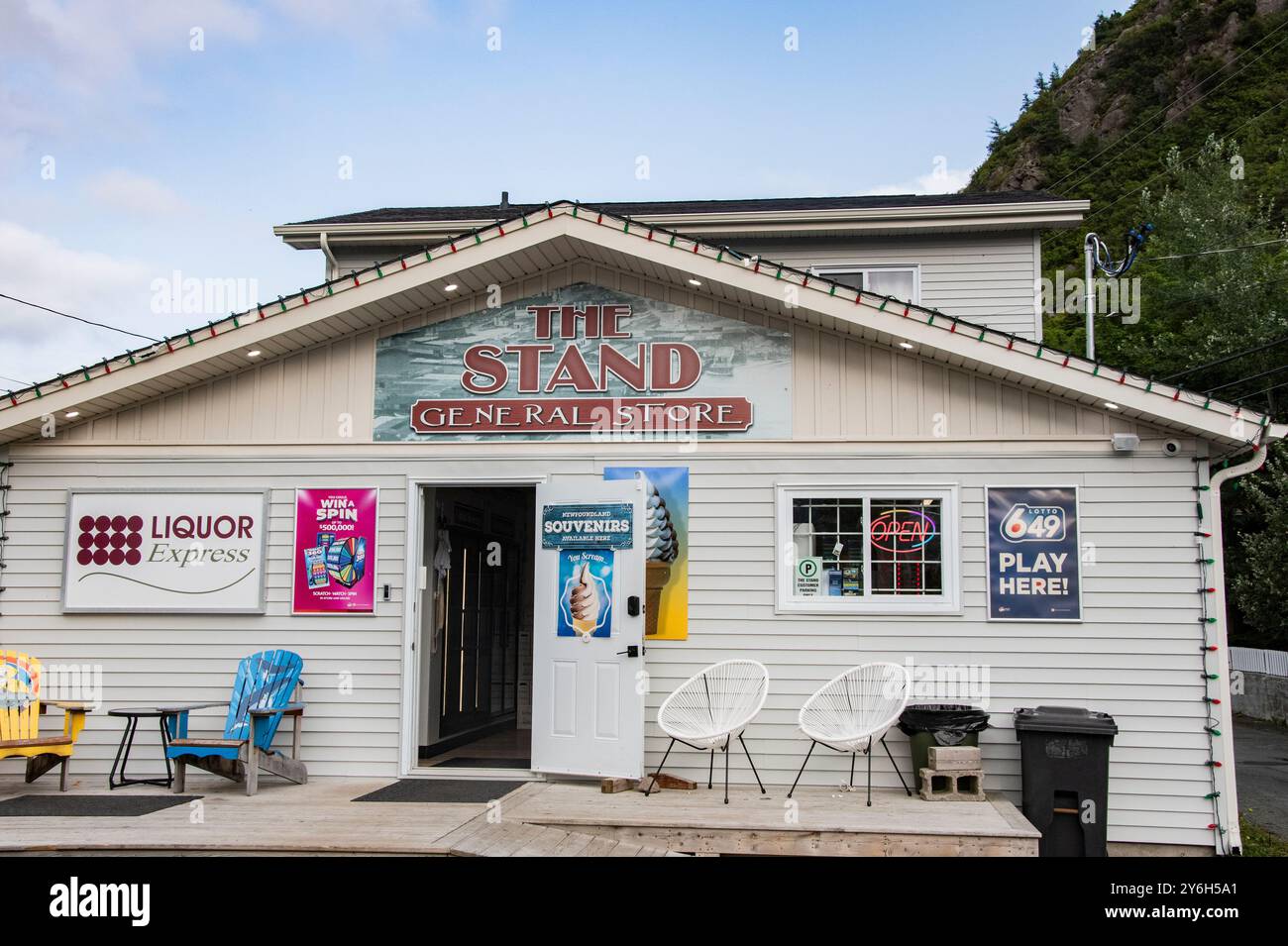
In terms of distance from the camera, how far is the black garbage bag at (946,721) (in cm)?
712

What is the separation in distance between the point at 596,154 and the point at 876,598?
6756 mm

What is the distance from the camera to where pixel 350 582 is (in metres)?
8.08

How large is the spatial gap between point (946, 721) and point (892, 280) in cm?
572

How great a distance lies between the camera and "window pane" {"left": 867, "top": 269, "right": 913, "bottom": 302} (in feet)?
37.2

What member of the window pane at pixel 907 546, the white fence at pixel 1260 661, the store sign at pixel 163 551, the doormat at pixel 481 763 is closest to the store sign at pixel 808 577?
the window pane at pixel 907 546

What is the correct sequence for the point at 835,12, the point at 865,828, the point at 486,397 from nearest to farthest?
the point at 865,828
the point at 486,397
the point at 835,12

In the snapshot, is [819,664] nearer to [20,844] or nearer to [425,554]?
[425,554]

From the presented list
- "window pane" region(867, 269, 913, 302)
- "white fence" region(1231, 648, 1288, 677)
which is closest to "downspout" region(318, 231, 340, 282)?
"window pane" region(867, 269, 913, 302)

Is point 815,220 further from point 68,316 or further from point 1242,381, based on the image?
point 1242,381

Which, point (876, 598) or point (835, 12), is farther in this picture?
point (835, 12)

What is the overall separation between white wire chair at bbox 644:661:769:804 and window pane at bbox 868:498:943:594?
1165 mm

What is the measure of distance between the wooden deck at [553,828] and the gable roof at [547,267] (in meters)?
3.02

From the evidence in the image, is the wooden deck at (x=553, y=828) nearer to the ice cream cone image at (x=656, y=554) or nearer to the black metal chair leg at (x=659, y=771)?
the black metal chair leg at (x=659, y=771)
